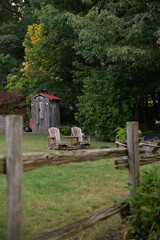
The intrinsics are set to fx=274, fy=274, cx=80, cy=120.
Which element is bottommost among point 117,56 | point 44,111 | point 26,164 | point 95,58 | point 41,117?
point 26,164

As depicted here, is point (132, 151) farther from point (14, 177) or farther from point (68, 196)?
point (68, 196)

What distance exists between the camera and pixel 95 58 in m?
15.6

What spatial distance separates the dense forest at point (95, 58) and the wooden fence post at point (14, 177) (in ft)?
31.0

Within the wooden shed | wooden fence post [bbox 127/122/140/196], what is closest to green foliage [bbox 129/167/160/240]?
wooden fence post [bbox 127/122/140/196]

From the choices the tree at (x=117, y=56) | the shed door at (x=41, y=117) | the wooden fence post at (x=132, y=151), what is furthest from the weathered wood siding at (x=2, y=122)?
the wooden fence post at (x=132, y=151)

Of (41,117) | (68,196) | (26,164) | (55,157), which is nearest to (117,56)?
(68,196)

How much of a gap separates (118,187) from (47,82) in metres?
16.4

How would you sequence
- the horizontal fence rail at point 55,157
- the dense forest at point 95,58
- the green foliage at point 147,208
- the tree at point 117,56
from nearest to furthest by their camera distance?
the horizontal fence rail at point 55,157
the green foliage at point 147,208
the tree at point 117,56
the dense forest at point 95,58

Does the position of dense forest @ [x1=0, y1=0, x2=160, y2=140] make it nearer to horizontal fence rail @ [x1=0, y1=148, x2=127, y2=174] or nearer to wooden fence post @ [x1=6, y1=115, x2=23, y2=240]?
horizontal fence rail @ [x1=0, y1=148, x2=127, y2=174]

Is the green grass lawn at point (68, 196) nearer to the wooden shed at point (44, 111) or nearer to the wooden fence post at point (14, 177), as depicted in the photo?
the wooden fence post at point (14, 177)

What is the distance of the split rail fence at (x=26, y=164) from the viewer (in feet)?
7.57

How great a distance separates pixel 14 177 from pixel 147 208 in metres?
1.65

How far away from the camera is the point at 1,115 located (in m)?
19.5

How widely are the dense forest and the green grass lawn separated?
6.23 metres
